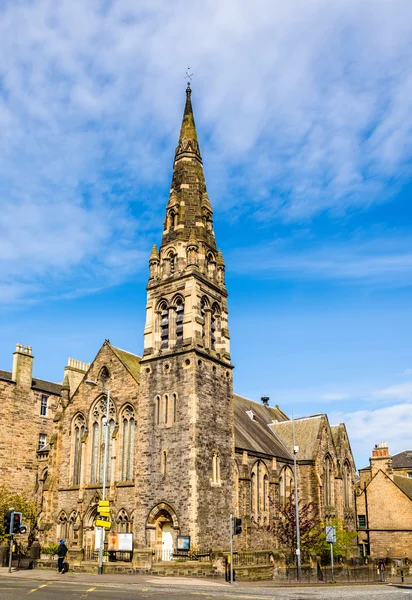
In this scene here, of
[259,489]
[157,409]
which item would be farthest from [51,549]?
[259,489]

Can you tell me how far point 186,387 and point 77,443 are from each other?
10304 millimetres

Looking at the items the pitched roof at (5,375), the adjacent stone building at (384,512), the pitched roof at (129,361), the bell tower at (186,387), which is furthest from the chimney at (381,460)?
the pitched roof at (5,375)

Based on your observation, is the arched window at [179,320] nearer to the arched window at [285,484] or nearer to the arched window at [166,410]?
the arched window at [166,410]

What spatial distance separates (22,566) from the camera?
3112 centimetres

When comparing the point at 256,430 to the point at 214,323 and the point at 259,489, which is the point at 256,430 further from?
the point at 214,323

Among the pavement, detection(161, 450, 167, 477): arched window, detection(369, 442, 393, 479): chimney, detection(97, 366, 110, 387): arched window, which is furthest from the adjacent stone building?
detection(97, 366, 110, 387): arched window

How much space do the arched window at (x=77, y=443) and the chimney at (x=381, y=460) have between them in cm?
2753

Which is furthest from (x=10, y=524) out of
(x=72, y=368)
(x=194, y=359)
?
(x=72, y=368)

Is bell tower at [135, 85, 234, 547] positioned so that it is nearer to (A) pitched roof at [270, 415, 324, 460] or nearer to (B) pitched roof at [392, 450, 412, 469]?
(A) pitched roof at [270, 415, 324, 460]

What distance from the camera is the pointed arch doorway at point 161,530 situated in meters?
34.9

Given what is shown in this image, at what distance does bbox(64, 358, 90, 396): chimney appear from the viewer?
44.6m

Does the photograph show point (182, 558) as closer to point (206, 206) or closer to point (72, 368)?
point (72, 368)

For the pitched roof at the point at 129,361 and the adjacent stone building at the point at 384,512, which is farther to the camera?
the adjacent stone building at the point at 384,512

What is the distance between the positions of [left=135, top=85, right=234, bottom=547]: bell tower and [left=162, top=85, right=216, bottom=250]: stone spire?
3.1 inches
